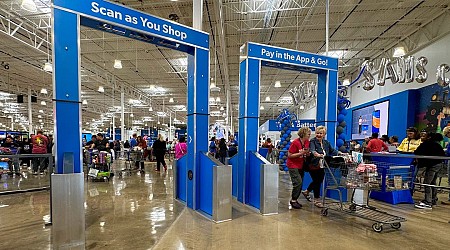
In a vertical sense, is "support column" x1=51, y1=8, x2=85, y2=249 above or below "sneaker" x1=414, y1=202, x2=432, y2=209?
above

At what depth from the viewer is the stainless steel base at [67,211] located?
2865 mm

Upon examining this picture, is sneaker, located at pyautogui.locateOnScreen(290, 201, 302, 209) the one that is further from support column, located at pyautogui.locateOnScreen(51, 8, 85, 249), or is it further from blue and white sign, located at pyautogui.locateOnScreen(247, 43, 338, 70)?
support column, located at pyautogui.locateOnScreen(51, 8, 85, 249)

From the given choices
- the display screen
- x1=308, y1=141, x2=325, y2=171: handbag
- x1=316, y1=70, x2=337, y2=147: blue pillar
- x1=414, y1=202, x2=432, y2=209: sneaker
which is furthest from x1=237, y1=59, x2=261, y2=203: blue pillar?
the display screen

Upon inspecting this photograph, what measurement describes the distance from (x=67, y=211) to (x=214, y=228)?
183 centimetres

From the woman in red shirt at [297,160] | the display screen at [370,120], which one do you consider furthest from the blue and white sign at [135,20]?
the display screen at [370,120]

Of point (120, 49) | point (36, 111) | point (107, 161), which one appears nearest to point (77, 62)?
point (107, 161)

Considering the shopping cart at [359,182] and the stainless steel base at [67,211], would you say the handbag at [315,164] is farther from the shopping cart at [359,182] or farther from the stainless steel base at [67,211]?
the stainless steel base at [67,211]

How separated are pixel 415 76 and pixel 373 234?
574cm

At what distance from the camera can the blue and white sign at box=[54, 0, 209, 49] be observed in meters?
3.15

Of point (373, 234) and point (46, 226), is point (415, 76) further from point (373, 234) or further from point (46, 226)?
point (46, 226)

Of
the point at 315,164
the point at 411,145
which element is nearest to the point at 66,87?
the point at 315,164

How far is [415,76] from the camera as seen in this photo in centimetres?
728

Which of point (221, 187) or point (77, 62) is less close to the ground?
point (77, 62)

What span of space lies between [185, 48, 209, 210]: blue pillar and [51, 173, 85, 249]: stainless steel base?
183cm
